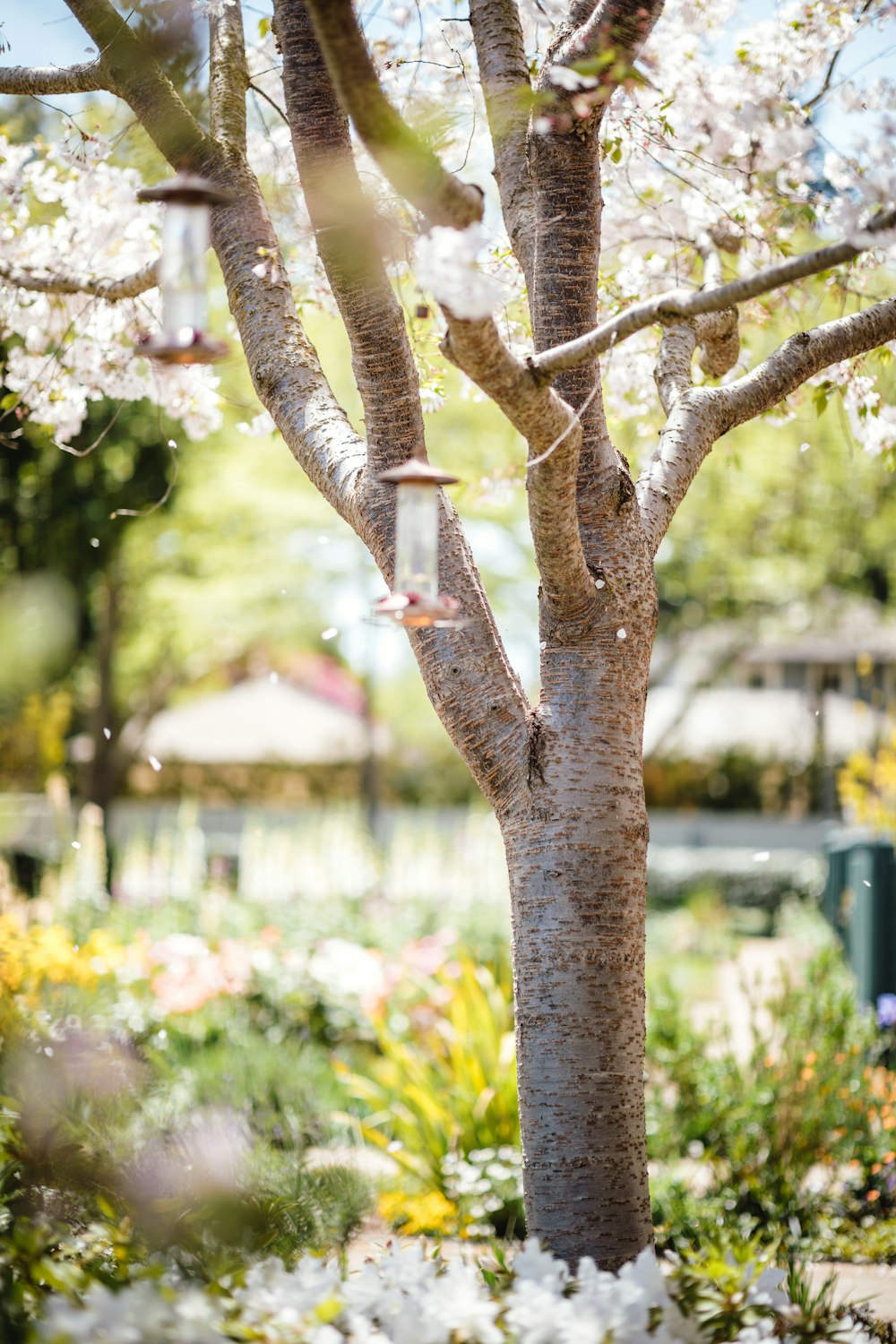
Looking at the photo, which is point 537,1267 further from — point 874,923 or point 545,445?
point 874,923

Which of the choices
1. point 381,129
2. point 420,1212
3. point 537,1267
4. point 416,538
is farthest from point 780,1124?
point 381,129

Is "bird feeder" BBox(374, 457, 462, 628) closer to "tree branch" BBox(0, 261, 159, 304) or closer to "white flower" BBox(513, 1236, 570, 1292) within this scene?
"white flower" BBox(513, 1236, 570, 1292)

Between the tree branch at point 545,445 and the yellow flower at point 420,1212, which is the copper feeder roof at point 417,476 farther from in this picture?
the yellow flower at point 420,1212

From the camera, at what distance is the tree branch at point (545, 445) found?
2045mm

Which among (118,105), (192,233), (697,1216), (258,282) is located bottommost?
(697,1216)

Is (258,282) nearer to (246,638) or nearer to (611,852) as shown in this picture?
(611,852)

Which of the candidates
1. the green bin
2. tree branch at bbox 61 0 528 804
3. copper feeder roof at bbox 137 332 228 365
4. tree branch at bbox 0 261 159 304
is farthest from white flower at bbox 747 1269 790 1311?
the green bin

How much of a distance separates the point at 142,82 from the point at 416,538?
4.89 ft

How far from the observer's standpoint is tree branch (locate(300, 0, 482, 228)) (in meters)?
1.83

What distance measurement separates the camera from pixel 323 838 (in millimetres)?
9047

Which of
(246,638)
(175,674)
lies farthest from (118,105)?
(175,674)

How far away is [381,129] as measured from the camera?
6.13ft

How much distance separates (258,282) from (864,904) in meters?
4.55

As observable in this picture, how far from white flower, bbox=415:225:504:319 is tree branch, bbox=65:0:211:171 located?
3.90 feet
